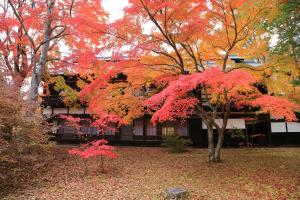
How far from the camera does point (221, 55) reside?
12562 millimetres

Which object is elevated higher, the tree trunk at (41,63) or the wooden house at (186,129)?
the tree trunk at (41,63)

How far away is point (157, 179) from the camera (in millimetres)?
10172

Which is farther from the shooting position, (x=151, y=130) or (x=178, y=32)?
(x=151, y=130)

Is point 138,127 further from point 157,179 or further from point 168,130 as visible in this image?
point 157,179

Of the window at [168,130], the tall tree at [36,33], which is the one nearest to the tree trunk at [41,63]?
the tall tree at [36,33]

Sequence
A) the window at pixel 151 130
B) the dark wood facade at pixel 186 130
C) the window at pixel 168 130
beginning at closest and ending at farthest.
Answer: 1. the dark wood facade at pixel 186 130
2. the window at pixel 168 130
3. the window at pixel 151 130

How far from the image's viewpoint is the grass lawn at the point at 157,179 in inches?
339

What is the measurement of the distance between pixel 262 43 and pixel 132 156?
8.63 m

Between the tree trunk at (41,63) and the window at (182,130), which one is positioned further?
the window at (182,130)

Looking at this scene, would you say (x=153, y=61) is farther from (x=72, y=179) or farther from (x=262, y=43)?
(x=72, y=179)

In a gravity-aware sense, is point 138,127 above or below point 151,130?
above

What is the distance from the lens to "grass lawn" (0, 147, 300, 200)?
28.2ft

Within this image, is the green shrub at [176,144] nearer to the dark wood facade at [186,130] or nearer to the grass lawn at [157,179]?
the dark wood facade at [186,130]

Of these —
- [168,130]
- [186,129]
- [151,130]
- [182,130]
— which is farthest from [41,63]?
[186,129]
